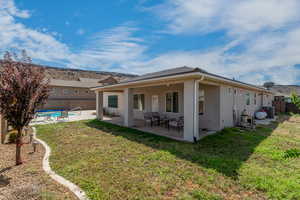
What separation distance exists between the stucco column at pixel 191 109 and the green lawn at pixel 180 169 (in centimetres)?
58

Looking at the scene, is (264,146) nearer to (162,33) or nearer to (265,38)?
(265,38)

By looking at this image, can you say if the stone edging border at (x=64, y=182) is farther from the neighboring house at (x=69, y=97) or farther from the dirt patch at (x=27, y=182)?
the neighboring house at (x=69, y=97)

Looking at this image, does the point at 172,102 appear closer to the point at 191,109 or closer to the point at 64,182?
the point at 191,109

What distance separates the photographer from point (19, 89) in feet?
12.8

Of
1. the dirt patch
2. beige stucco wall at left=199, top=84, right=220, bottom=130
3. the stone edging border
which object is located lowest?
the stone edging border

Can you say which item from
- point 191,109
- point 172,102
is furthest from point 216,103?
point 172,102

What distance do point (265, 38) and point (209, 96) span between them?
7.00 m

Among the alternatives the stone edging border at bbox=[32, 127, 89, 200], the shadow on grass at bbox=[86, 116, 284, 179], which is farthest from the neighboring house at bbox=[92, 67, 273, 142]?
the stone edging border at bbox=[32, 127, 89, 200]

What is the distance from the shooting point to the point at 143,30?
11.6m

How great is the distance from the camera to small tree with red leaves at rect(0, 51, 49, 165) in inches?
150

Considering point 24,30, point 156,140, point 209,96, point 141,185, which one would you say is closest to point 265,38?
point 209,96

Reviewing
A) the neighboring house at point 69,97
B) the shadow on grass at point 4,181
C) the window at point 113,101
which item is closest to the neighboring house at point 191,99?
the window at point 113,101

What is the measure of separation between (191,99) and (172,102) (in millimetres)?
4014

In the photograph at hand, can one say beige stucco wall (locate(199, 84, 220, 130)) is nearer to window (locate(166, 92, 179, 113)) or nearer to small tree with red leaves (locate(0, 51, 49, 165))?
window (locate(166, 92, 179, 113))
